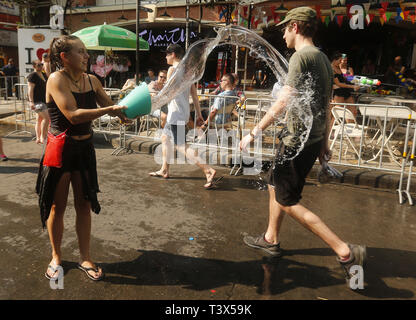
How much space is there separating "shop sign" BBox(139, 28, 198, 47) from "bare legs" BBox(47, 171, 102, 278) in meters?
16.2

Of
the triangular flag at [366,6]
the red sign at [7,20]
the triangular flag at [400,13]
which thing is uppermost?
the red sign at [7,20]

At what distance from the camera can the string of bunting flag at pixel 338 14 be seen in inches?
507

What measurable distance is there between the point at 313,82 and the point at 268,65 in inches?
52.0

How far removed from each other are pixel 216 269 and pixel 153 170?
3.43 metres

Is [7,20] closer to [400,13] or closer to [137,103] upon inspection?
[400,13]

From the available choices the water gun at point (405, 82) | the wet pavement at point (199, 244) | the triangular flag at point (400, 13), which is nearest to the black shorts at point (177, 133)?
the wet pavement at point (199, 244)

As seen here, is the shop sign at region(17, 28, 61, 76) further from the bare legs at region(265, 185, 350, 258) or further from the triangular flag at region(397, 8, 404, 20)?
the bare legs at region(265, 185, 350, 258)

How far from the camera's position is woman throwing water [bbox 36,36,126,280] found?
2.69 metres

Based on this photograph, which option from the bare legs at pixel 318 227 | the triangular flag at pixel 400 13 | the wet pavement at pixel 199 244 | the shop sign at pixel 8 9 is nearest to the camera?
the wet pavement at pixel 199 244

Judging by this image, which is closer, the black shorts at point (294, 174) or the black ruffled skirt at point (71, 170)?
the black ruffled skirt at point (71, 170)

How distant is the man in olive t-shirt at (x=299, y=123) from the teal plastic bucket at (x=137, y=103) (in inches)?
32.6

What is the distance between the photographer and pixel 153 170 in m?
6.43

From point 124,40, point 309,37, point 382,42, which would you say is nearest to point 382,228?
point 309,37

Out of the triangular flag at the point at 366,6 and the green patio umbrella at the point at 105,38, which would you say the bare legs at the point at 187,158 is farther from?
the triangular flag at the point at 366,6
